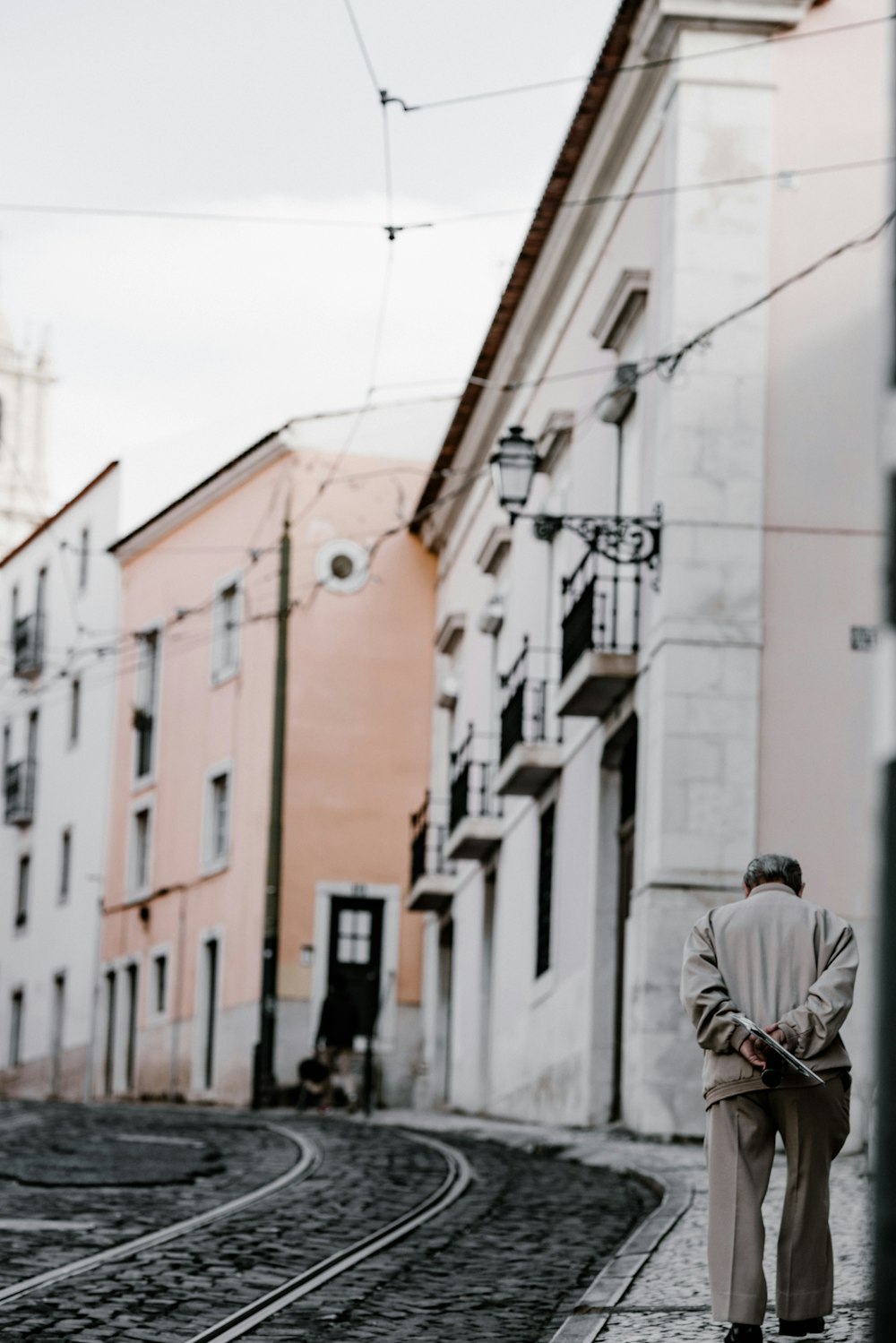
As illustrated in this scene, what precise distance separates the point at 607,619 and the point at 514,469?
1.86 m

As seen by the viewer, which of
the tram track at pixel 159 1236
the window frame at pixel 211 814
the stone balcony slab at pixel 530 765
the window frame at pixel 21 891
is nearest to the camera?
the tram track at pixel 159 1236

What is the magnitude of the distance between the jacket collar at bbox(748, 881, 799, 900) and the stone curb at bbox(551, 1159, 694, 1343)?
1398mm

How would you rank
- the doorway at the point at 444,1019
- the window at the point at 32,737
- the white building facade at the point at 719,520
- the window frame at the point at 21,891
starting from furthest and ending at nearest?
the window at the point at 32,737 < the window frame at the point at 21,891 < the doorway at the point at 444,1019 < the white building facade at the point at 719,520

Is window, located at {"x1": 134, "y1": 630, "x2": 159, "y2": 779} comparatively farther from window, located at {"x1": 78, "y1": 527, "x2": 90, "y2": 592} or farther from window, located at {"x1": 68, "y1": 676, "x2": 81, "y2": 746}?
window, located at {"x1": 78, "y1": 527, "x2": 90, "y2": 592}

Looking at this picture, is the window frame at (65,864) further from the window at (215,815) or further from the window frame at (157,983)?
the window at (215,815)

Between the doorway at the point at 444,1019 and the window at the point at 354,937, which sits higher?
the window at the point at 354,937

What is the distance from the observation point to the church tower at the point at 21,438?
2344 inches

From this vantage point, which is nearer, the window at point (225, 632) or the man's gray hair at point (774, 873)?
the man's gray hair at point (774, 873)

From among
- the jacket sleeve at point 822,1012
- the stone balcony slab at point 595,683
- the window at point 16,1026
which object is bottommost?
the window at point 16,1026

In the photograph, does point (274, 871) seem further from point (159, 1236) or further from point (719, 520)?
point (159, 1236)

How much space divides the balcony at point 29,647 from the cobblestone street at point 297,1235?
946 inches

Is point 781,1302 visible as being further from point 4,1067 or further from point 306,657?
point 4,1067

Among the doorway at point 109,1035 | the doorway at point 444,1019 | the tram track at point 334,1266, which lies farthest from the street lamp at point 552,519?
the doorway at point 109,1035

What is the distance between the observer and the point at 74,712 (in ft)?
123
